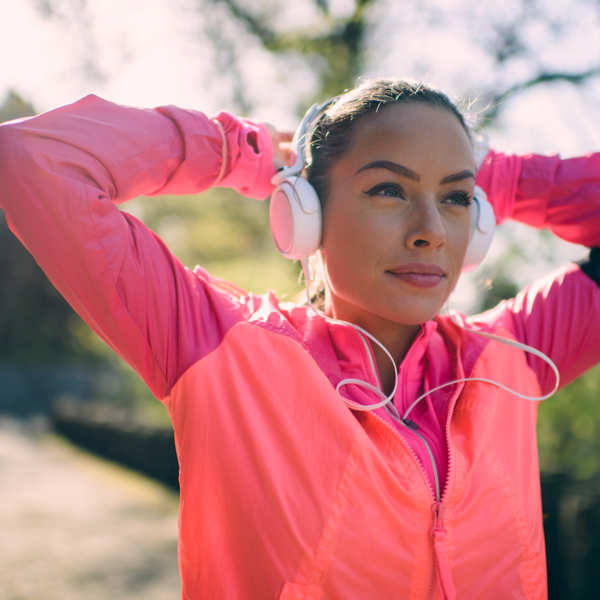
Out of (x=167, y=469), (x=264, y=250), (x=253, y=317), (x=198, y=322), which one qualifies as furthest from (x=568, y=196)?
(x=264, y=250)

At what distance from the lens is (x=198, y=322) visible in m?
1.50

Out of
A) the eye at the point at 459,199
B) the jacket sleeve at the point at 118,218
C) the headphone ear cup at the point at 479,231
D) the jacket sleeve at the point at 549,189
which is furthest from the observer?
the jacket sleeve at the point at 549,189

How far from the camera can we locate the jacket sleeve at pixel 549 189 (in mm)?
1982

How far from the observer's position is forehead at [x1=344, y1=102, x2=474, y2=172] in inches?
61.0

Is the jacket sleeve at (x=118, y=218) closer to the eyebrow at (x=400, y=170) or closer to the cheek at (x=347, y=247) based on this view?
the cheek at (x=347, y=247)

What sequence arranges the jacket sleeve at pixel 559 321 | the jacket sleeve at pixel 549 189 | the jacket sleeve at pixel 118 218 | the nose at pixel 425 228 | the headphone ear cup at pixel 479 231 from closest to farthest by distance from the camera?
the jacket sleeve at pixel 118 218
the nose at pixel 425 228
the headphone ear cup at pixel 479 231
the jacket sleeve at pixel 559 321
the jacket sleeve at pixel 549 189

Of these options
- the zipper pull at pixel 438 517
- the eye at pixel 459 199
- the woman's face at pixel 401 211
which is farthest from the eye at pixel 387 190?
the zipper pull at pixel 438 517

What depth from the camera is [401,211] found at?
1559 mm

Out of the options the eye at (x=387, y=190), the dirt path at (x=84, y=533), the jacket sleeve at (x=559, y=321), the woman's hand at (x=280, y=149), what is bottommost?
the dirt path at (x=84, y=533)

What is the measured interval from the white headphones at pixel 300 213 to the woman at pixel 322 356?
5 centimetres

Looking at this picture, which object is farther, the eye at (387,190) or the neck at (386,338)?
the neck at (386,338)

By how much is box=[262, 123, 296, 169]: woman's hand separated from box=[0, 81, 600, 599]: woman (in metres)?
0.04

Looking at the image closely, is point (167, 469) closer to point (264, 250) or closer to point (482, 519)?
point (482, 519)

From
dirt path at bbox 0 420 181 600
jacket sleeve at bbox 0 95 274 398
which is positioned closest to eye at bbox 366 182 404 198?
jacket sleeve at bbox 0 95 274 398
